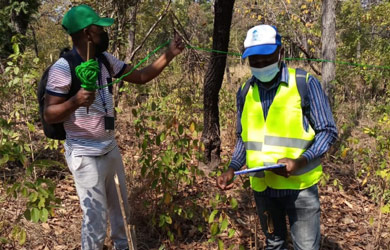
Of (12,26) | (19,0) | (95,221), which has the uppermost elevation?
(19,0)

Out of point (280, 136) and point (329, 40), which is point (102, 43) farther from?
point (329, 40)

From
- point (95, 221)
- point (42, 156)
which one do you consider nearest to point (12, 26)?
point (42, 156)

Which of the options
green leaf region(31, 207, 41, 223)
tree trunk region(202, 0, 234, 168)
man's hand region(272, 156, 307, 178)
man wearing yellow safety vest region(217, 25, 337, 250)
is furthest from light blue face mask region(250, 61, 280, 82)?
tree trunk region(202, 0, 234, 168)

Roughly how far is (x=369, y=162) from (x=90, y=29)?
9.57ft

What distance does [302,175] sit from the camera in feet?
5.09

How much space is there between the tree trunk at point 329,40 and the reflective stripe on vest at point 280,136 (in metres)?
3.31

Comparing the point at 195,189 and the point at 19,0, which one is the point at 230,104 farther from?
the point at 19,0

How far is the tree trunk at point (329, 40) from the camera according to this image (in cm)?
445

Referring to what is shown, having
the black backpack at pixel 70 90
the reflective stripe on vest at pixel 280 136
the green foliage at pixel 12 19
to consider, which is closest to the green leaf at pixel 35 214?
the black backpack at pixel 70 90

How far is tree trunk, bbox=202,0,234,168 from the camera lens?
305cm

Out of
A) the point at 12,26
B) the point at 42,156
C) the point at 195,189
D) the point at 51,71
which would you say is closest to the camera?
the point at 51,71

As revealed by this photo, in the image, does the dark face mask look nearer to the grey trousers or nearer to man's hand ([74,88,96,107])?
man's hand ([74,88,96,107])

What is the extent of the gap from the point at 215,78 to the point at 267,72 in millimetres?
1748

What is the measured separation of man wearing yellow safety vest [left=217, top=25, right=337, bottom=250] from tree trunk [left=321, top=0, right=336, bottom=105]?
3.30 meters
